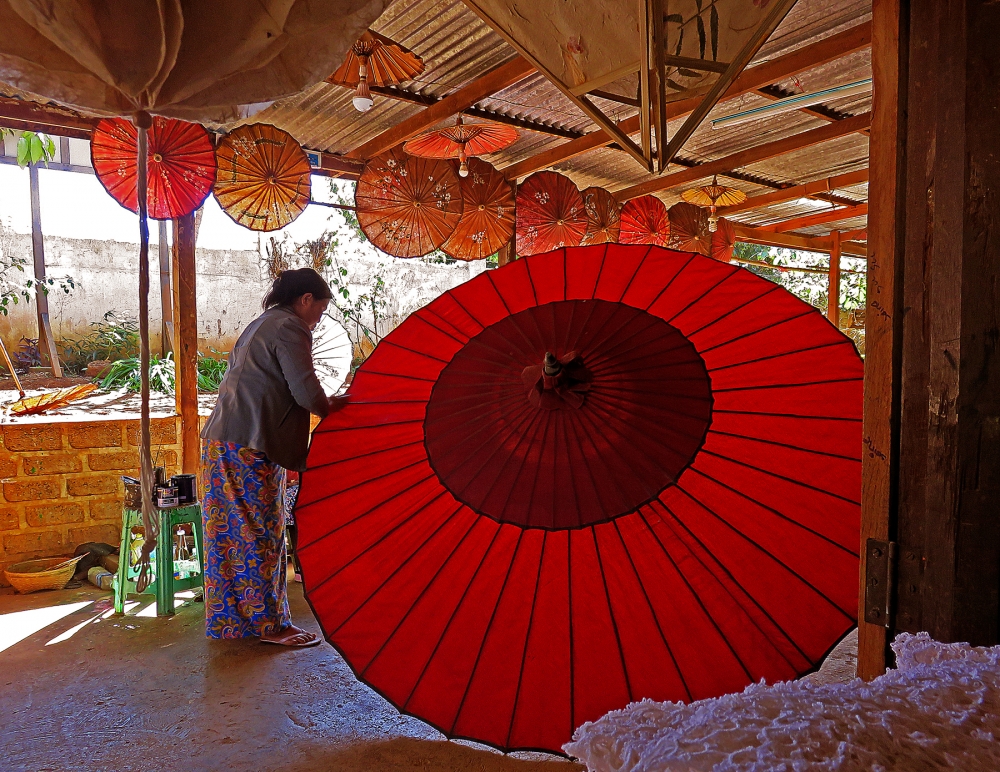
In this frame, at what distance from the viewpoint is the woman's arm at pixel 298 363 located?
2445mm

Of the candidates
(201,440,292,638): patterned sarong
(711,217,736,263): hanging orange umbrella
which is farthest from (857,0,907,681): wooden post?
(711,217,736,263): hanging orange umbrella

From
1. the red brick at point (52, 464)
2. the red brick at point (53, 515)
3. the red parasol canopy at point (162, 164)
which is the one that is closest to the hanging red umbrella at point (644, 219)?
the red parasol canopy at point (162, 164)

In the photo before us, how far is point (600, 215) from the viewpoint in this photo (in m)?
5.29

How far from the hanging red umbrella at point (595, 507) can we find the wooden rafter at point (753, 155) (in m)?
3.06

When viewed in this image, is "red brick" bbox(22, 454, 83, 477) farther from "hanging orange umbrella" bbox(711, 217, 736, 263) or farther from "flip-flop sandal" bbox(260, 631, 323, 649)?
"hanging orange umbrella" bbox(711, 217, 736, 263)

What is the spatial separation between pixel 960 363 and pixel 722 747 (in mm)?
822

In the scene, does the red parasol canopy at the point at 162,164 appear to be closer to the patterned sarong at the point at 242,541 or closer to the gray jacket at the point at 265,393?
the gray jacket at the point at 265,393

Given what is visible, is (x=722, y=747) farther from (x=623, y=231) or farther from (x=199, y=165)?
(x=623, y=231)

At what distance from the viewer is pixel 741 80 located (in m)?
3.55

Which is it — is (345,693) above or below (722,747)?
below

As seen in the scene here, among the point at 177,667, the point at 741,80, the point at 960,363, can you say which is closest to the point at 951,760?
the point at 960,363

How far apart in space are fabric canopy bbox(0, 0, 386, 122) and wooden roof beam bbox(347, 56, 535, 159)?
228cm

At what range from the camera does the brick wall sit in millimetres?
3658

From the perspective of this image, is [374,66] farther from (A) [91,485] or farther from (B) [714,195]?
(B) [714,195]
